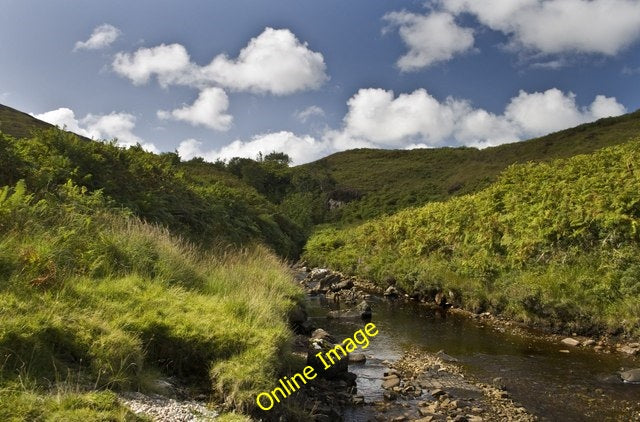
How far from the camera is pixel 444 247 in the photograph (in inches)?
915

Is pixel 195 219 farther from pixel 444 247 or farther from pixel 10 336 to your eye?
pixel 10 336

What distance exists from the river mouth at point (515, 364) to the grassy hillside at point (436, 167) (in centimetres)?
3512

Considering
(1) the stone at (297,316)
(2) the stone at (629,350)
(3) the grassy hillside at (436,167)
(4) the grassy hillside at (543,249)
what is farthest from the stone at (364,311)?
(3) the grassy hillside at (436,167)

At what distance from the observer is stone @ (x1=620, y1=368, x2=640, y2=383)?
423 inches

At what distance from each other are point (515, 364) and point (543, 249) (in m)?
6.50

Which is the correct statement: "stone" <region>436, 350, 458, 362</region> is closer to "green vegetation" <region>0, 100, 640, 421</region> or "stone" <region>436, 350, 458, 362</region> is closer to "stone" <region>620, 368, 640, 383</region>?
"stone" <region>620, 368, 640, 383</region>

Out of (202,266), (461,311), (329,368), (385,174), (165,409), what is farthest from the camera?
(385,174)

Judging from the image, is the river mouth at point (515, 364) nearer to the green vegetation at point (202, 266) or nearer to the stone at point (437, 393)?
the stone at point (437, 393)

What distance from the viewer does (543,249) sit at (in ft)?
57.3

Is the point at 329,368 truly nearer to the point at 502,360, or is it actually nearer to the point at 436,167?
the point at 502,360

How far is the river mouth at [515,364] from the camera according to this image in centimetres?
961

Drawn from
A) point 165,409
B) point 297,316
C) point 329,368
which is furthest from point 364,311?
point 165,409

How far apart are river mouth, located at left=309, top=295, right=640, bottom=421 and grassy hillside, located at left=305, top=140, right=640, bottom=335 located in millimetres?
1458

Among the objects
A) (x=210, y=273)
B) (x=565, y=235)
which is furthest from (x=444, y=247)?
(x=210, y=273)
